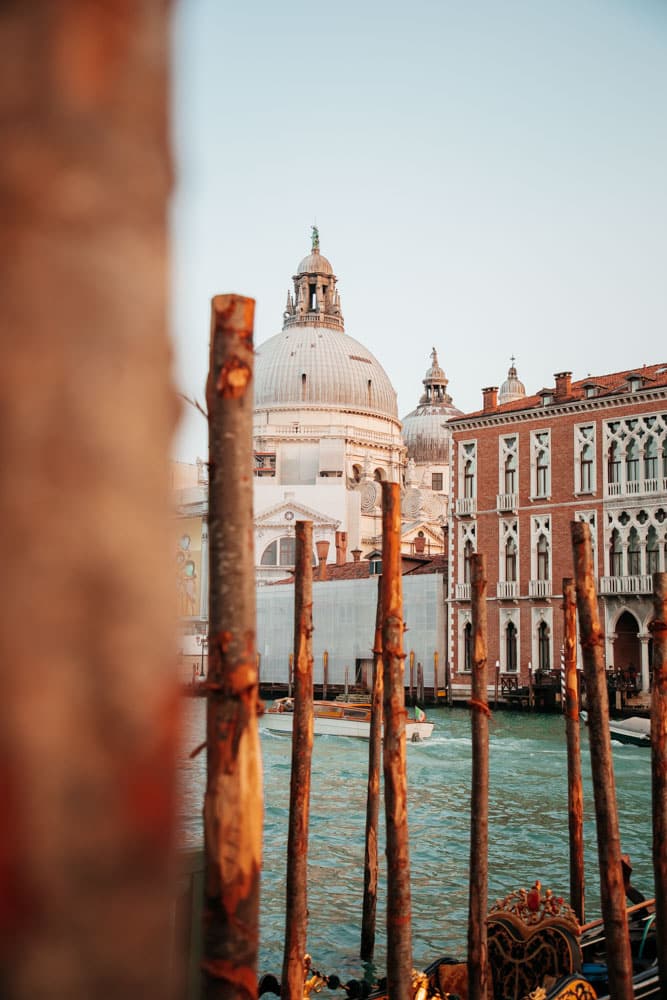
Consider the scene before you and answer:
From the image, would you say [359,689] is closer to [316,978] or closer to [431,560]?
[431,560]

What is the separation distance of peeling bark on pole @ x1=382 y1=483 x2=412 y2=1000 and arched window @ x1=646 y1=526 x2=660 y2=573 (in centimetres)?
A: 1668

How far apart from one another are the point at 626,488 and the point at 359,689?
8995mm

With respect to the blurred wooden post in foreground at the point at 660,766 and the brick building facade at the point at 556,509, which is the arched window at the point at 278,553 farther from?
the blurred wooden post in foreground at the point at 660,766

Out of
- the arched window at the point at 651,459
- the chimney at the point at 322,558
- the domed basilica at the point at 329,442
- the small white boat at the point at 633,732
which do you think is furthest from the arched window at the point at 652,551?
the domed basilica at the point at 329,442

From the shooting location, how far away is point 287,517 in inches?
1577

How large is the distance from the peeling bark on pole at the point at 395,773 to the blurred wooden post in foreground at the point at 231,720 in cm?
329

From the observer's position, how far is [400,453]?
5238 cm

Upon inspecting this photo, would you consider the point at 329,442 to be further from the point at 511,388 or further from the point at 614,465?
the point at 614,465

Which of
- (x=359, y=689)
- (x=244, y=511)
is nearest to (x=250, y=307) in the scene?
(x=244, y=511)

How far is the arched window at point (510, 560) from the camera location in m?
24.6

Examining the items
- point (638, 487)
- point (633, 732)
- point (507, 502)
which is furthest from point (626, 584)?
point (633, 732)

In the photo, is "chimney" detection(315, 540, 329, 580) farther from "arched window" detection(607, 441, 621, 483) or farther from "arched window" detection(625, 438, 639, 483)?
"arched window" detection(625, 438, 639, 483)

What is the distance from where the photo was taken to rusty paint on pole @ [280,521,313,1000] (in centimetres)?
550

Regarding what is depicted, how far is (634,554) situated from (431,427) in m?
37.1
